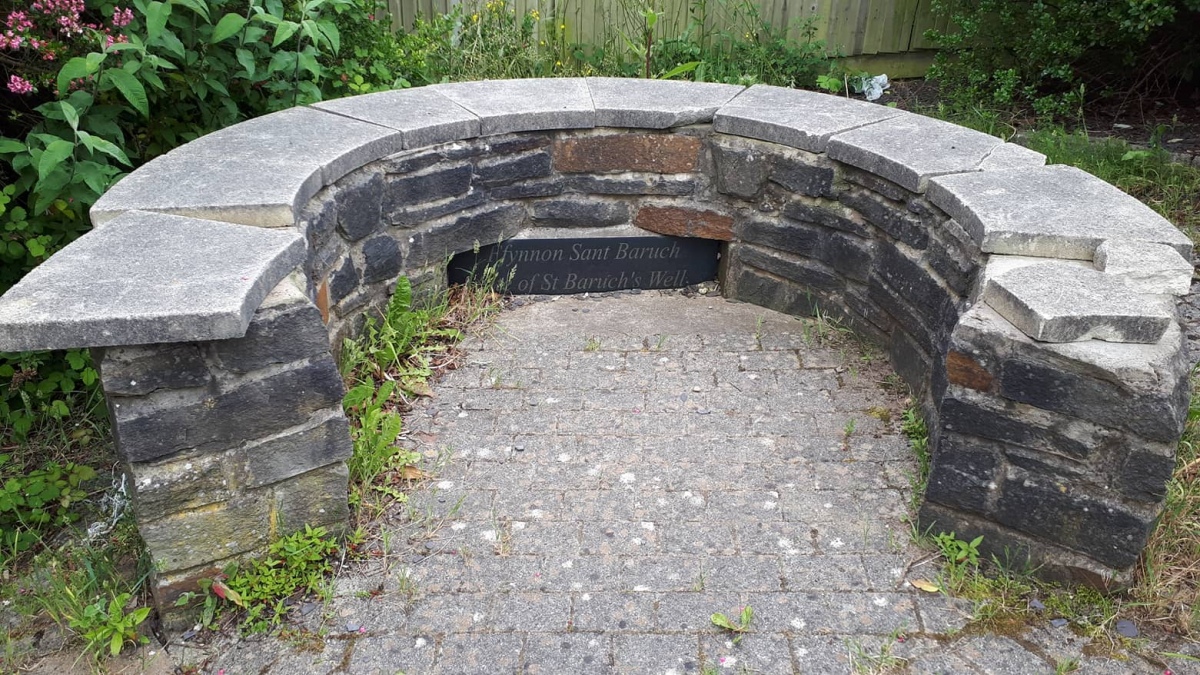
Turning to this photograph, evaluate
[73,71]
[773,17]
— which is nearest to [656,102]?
[73,71]

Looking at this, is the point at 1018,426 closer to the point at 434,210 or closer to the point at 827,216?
the point at 827,216

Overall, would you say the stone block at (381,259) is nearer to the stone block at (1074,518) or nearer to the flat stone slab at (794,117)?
the flat stone slab at (794,117)

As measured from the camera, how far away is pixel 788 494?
9.43 ft

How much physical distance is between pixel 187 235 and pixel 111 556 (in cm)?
96

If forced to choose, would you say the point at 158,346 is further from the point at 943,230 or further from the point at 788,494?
the point at 943,230

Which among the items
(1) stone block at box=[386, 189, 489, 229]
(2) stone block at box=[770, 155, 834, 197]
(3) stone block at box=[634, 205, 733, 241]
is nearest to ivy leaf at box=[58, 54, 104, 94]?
(1) stone block at box=[386, 189, 489, 229]

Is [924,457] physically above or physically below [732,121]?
below

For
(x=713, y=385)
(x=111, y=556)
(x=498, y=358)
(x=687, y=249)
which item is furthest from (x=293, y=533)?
(x=687, y=249)

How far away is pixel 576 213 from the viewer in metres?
3.95

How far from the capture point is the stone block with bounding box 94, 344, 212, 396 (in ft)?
6.94

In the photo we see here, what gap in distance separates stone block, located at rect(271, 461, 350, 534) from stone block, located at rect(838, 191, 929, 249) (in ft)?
6.56

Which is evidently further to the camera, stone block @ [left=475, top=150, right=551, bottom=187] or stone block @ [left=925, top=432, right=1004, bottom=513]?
stone block @ [left=475, top=150, right=551, bottom=187]

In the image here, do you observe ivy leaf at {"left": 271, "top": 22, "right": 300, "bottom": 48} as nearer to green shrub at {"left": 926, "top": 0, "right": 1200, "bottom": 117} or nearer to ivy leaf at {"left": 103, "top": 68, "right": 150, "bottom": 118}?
ivy leaf at {"left": 103, "top": 68, "right": 150, "bottom": 118}

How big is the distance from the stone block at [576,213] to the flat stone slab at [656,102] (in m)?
0.35
